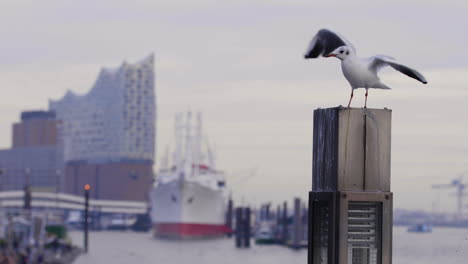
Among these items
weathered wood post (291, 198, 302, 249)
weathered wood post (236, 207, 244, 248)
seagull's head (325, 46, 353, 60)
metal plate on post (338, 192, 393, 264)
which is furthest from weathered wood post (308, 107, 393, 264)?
weathered wood post (236, 207, 244, 248)

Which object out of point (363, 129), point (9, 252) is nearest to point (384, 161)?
point (363, 129)

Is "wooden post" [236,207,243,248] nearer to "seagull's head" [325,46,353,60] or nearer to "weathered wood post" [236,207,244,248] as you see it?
"weathered wood post" [236,207,244,248]

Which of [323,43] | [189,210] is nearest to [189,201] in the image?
[189,210]

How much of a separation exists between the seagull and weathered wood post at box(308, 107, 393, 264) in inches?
17.2

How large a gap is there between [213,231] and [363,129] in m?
155

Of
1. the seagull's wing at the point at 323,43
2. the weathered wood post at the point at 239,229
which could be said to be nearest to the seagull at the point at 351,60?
the seagull's wing at the point at 323,43

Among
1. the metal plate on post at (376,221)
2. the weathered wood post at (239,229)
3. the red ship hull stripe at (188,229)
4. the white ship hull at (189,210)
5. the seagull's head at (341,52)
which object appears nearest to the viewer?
the metal plate on post at (376,221)

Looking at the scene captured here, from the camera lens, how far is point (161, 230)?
168m

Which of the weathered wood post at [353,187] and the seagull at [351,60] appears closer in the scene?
the weathered wood post at [353,187]

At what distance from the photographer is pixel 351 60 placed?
31.8 feet

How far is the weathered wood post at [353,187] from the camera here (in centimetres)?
919

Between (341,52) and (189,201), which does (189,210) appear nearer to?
(189,201)

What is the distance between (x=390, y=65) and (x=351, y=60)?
10.9 inches

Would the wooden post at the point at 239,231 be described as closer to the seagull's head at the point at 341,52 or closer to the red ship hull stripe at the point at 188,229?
the red ship hull stripe at the point at 188,229
